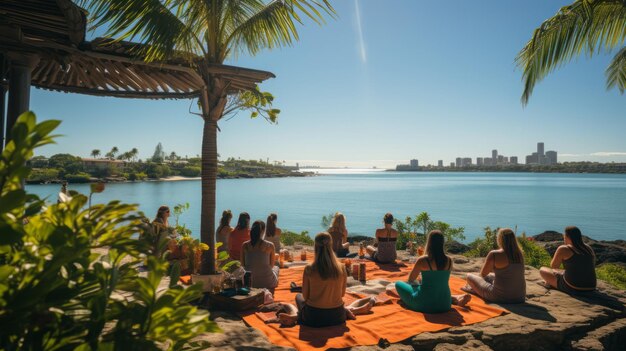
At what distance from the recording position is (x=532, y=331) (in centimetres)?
453

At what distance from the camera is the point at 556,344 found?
15.0 feet

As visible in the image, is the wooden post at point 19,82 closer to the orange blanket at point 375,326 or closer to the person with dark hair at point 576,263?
the orange blanket at point 375,326

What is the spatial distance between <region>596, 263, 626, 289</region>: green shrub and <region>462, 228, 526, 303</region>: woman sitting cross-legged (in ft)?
15.4

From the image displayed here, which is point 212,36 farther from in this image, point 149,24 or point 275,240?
point 275,240

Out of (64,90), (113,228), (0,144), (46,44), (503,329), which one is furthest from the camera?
(64,90)

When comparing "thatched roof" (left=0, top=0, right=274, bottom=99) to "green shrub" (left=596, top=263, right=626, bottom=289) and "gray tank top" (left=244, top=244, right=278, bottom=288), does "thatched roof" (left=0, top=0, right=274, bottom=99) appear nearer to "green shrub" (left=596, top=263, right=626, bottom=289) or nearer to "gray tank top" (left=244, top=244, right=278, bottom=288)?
"gray tank top" (left=244, top=244, right=278, bottom=288)

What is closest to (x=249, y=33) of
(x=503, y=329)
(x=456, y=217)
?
(x=503, y=329)

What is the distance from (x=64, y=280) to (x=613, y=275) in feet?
38.9

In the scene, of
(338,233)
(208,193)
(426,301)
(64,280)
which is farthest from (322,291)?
(338,233)

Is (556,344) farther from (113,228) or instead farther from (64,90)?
(64,90)

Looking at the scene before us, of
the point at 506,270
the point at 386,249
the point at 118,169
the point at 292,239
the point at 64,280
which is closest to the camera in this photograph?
A: the point at 64,280

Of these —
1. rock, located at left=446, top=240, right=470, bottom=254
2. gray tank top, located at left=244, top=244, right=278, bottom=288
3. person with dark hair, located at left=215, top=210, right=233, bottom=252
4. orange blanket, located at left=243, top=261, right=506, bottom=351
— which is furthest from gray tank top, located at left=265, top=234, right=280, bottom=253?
rock, located at left=446, top=240, right=470, bottom=254

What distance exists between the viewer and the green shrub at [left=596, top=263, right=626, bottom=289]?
8469 mm

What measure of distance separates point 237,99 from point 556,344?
5866 millimetres
